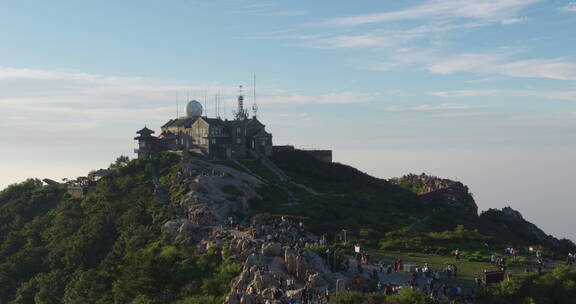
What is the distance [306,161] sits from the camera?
110 meters

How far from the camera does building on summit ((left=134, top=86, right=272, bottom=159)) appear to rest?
332 ft

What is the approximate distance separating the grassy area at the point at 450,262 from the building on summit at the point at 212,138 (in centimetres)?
4895

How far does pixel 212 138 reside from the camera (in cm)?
10069

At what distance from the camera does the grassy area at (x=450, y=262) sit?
150 ft

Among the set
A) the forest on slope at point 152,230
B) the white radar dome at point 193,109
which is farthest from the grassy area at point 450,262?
the white radar dome at point 193,109

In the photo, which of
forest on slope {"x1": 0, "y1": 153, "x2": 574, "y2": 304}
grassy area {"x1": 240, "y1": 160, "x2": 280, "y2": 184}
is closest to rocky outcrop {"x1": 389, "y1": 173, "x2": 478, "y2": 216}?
forest on slope {"x1": 0, "y1": 153, "x2": 574, "y2": 304}

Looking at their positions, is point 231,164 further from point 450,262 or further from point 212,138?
point 450,262

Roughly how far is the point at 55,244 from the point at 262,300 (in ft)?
149

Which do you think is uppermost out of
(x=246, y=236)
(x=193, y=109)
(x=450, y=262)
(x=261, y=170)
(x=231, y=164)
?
(x=193, y=109)

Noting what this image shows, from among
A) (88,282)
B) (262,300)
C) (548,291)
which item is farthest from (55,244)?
(548,291)

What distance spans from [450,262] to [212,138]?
56526 mm

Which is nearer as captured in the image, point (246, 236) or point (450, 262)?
point (450, 262)

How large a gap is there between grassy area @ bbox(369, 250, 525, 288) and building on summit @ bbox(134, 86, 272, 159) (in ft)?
161

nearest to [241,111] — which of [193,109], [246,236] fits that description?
[193,109]
